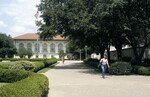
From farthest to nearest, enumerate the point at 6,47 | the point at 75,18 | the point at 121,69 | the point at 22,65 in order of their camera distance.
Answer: the point at 6,47
the point at 75,18
the point at 22,65
the point at 121,69

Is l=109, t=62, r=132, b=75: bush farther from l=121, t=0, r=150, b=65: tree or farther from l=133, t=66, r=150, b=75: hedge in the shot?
l=121, t=0, r=150, b=65: tree

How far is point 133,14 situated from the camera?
28141 mm

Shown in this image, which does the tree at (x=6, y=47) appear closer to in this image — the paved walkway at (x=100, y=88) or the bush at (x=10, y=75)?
the bush at (x=10, y=75)

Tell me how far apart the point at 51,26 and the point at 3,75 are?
56.8 ft

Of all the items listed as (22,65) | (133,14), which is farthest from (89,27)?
(22,65)

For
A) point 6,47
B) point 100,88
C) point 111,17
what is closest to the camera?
point 100,88

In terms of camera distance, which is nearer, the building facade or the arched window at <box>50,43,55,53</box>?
the building facade

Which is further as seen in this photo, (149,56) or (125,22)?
(149,56)

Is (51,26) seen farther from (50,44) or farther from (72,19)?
(50,44)

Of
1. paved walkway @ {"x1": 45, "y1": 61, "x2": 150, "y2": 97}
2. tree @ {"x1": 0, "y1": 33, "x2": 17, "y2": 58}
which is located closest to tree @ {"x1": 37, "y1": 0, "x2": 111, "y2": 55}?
paved walkway @ {"x1": 45, "y1": 61, "x2": 150, "y2": 97}

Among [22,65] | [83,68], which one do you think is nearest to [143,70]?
[22,65]

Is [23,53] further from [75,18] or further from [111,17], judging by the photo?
[111,17]

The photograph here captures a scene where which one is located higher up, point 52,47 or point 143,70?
point 52,47

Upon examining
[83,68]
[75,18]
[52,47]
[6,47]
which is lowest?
[83,68]
